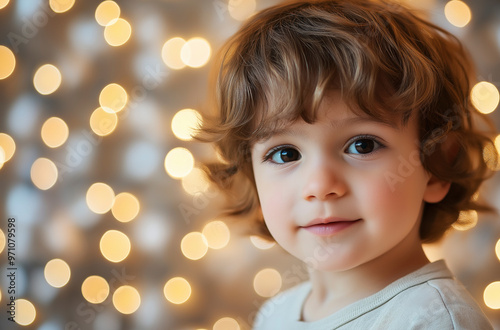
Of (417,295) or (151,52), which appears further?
(151,52)

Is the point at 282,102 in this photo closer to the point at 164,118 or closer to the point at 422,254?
the point at 422,254

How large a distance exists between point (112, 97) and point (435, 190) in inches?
30.0

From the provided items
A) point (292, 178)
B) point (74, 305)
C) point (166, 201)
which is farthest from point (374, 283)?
point (74, 305)

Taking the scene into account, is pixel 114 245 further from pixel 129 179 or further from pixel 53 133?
pixel 53 133

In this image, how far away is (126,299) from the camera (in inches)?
53.8

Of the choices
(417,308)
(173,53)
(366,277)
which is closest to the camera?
(417,308)

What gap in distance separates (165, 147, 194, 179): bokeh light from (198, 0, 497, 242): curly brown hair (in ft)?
1.13

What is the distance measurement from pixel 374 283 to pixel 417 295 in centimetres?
9

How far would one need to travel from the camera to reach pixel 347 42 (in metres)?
0.80

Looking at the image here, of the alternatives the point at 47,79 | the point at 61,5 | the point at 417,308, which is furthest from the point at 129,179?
the point at 417,308

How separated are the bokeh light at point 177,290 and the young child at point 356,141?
1.70 ft

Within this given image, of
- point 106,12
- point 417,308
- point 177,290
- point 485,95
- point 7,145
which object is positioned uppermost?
point 106,12

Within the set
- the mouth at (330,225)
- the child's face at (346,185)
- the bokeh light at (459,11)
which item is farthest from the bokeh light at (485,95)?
the mouth at (330,225)

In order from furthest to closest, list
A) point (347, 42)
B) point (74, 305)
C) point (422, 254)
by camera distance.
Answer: point (74, 305) → point (422, 254) → point (347, 42)
